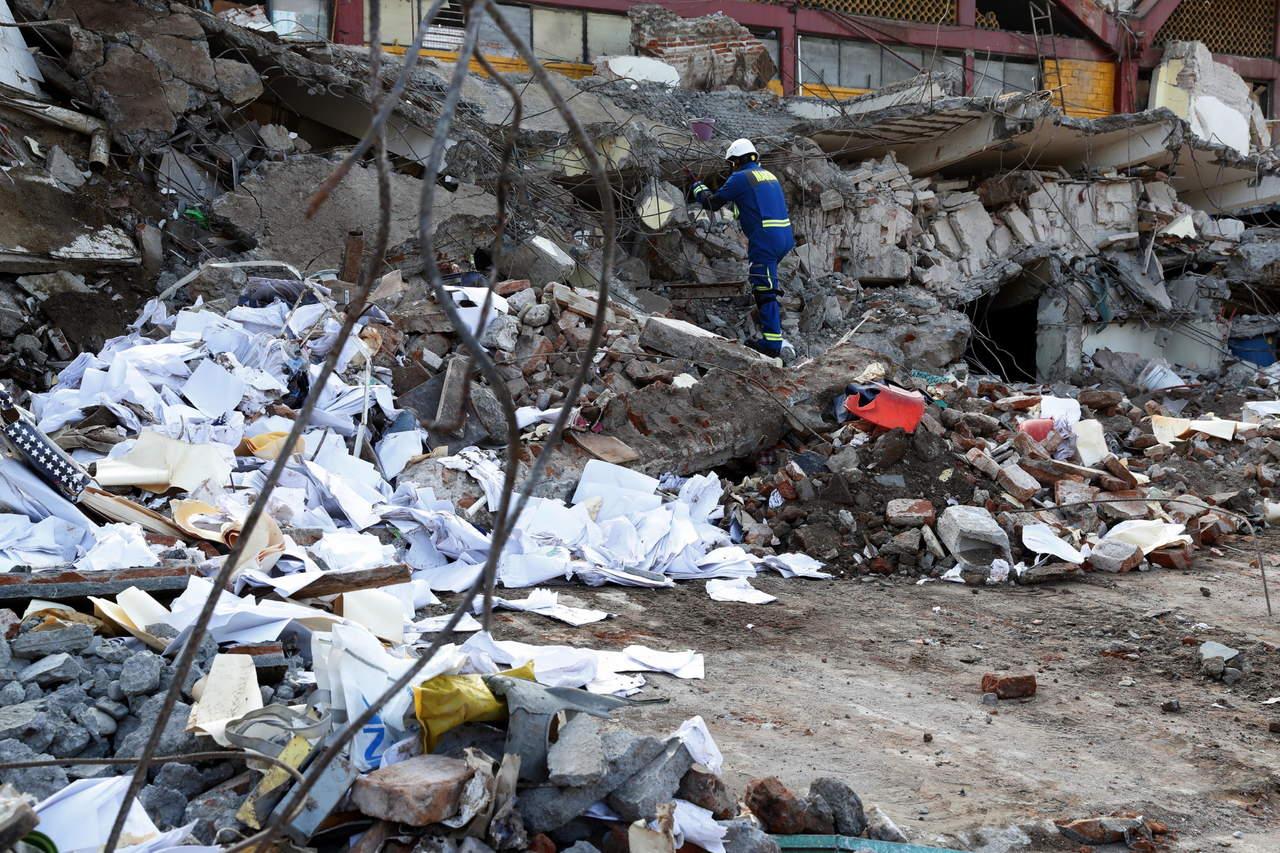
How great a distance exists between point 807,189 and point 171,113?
21.4 feet

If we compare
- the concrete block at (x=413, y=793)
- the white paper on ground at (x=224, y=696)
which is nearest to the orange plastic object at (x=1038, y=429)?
the white paper on ground at (x=224, y=696)

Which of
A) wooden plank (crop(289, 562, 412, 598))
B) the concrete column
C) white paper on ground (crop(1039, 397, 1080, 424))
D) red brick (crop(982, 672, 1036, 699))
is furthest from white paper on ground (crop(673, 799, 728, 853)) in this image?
the concrete column

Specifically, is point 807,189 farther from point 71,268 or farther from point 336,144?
point 71,268

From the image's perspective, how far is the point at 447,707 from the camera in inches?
91.7

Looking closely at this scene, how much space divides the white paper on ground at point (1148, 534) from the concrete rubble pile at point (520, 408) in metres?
0.02

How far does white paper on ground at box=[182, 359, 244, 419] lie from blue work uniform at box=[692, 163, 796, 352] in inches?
188

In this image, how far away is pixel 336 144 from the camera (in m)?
9.55

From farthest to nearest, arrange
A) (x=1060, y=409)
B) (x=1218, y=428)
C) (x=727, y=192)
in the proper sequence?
(x=727, y=192), (x=1218, y=428), (x=1060, y=409)

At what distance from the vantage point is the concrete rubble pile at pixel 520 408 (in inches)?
94.3

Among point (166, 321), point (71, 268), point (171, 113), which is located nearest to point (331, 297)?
point (166, 321)

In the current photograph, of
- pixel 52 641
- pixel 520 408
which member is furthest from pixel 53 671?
pixel 520 408

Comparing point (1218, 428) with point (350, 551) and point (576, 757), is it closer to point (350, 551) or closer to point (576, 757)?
point (350, 551)

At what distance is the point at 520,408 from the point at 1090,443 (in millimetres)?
4090

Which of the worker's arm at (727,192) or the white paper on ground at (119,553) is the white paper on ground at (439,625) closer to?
the white paper on ground at (119,553)
